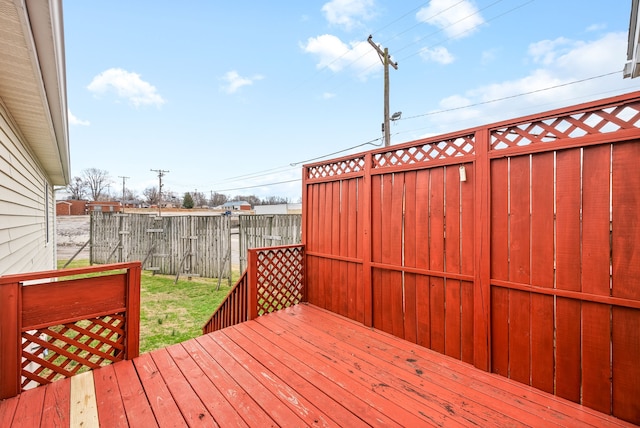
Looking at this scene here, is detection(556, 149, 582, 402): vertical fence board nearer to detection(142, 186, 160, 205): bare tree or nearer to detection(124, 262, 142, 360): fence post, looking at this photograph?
detection(124, 262, 142, 360): fence post

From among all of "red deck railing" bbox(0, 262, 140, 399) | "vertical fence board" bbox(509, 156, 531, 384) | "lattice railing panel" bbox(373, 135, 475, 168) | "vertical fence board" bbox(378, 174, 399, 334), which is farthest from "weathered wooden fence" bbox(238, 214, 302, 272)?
"vertical fence board" bbox(509, 156, 531, 384)

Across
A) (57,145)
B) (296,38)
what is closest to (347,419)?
(57,145)

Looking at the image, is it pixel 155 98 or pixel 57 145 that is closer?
pixel 57 145

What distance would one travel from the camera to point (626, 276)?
1.77 meters

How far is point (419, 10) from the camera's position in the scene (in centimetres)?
748

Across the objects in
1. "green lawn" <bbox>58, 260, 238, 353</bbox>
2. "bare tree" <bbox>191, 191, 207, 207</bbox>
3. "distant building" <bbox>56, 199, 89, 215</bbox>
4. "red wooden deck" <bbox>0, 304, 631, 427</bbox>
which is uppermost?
"bare tree" <bbox>191, 191, 207, 207</bbox>

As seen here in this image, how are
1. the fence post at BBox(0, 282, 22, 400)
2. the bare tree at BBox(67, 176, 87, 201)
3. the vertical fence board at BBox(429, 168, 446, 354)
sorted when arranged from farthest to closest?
the bare tree at BBox(67, 176, 87, 201) → the vertical fence board at BBox(429, 168, 446, 354) → the fence post at BBox(0, 282, 22, 400)

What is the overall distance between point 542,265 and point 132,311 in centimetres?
Result: 355

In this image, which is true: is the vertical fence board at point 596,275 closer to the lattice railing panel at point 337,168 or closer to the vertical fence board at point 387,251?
the vertical fence board at point 387,251

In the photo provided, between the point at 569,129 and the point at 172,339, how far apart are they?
18.2 ft

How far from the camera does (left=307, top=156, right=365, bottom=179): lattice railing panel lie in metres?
3.53

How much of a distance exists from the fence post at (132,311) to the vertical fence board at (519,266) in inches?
130

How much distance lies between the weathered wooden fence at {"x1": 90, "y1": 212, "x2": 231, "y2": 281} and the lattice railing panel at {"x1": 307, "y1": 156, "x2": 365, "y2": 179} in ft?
14.8

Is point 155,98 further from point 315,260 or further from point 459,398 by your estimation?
point 459,398
